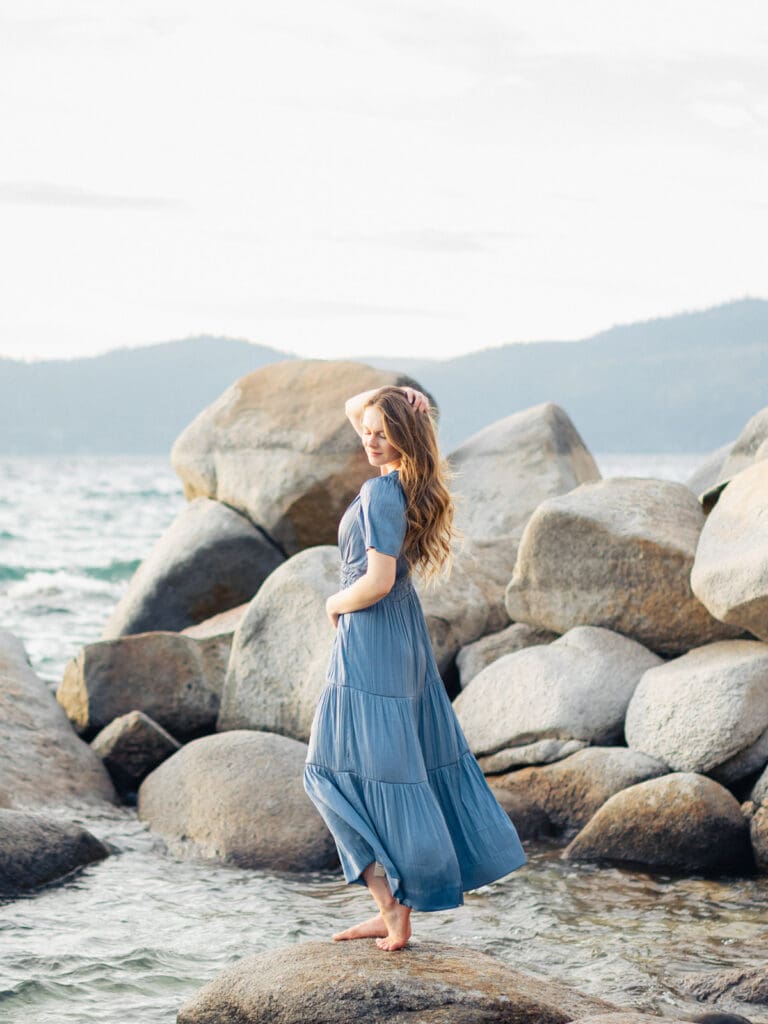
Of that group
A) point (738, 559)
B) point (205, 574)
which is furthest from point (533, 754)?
point (205, 574)

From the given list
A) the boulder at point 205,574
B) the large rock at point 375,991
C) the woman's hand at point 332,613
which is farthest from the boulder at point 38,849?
the boulder at point 205,574

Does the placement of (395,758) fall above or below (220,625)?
above

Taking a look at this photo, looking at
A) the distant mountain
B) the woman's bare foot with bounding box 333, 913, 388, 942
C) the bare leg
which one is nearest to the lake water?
the woman's bare foot with bounding box 333, 913, 388, 942

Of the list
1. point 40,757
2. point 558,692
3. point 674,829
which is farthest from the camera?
point 40,757

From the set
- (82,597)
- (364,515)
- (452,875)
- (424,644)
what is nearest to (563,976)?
(452,875)

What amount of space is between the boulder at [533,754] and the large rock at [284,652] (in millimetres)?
1275

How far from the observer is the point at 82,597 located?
66.4 ft

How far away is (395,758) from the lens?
14.8ft

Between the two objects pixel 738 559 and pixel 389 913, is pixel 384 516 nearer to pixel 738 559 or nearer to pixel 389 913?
pixel 389 913

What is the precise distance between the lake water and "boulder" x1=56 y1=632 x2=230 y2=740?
4.01 ft

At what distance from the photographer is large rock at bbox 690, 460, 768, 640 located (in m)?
6.94

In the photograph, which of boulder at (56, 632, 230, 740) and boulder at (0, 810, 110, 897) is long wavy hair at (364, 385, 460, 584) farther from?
boulder at (56, 632, 230, 740)

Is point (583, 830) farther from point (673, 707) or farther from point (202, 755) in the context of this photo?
point (202, 755)

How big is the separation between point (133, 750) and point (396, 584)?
3.84m
